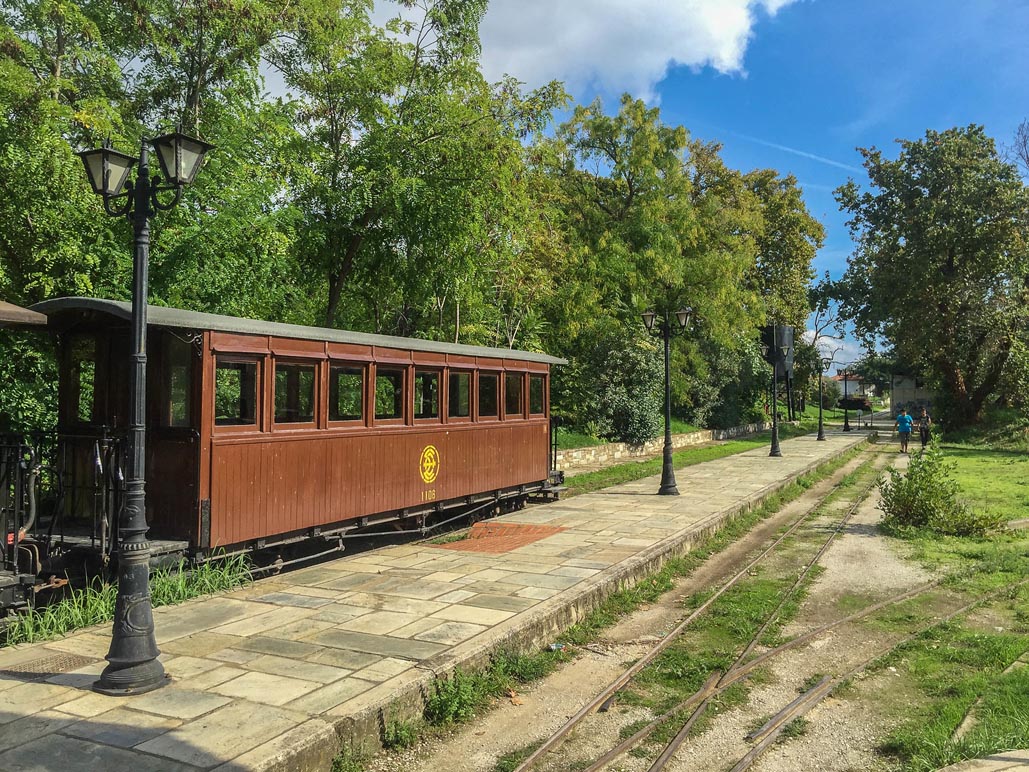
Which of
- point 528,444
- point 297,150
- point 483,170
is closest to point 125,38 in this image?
point 297,150

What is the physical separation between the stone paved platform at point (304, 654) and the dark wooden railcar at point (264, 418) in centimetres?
73

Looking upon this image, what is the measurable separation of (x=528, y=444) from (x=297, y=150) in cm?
740

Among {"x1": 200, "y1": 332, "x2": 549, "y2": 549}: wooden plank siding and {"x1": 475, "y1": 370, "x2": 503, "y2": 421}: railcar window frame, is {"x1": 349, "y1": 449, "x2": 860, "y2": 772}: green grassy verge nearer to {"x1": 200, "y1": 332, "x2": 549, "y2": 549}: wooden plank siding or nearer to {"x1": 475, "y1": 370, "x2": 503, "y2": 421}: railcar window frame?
{"x1": 200, "y1": 332, "x2": 549, "y2": 549}: wooden plank siding

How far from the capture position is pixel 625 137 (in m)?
28.5

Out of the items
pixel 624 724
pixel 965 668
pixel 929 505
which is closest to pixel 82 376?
pixel 624 724

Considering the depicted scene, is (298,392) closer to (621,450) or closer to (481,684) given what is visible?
(481,684)

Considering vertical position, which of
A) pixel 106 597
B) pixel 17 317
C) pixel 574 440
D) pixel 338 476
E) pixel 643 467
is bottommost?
pixel 643 467

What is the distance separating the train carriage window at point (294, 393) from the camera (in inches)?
330

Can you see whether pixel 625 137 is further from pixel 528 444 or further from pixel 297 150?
pixel 528 444

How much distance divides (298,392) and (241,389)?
0.77 m

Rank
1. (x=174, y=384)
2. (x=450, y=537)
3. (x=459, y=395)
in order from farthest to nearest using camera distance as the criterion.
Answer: (x=459, y=395) → (x=450, y=537) → (x=174, y=384)

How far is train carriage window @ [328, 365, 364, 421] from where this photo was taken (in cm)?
912

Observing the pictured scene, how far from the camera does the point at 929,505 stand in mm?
12172

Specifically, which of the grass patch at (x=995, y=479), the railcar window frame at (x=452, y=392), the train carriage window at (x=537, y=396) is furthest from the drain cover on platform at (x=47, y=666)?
the grass patch at (x=995, y=479)
